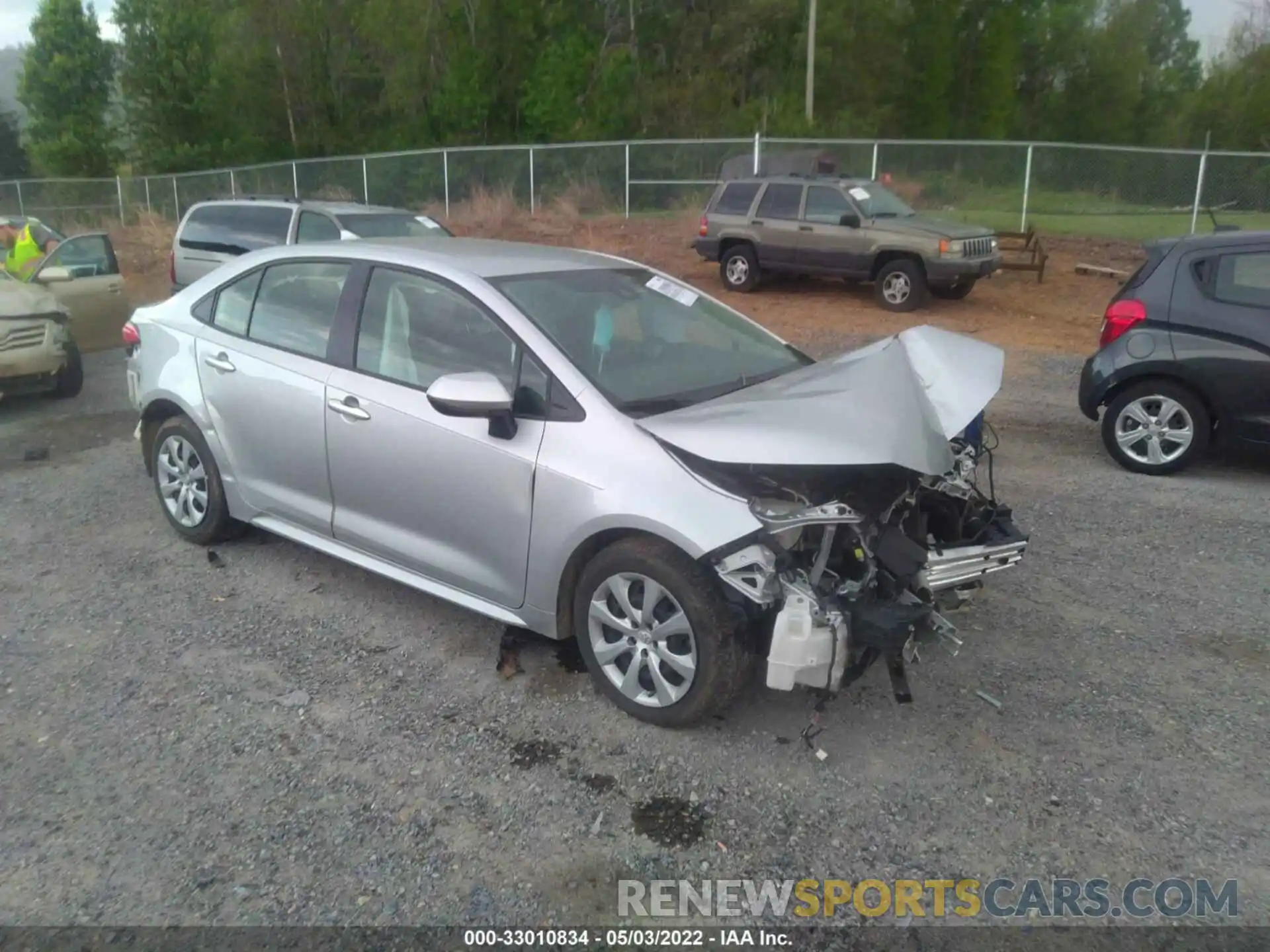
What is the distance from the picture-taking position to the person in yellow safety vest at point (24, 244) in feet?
39.4

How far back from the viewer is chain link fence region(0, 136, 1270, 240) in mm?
18953

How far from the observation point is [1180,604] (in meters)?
5.16

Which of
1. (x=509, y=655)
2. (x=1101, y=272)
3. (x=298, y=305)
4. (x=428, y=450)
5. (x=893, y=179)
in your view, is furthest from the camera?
(x=893, y=179)

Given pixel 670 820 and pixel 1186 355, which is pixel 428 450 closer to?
pixel 670 820

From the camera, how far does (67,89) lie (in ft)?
133

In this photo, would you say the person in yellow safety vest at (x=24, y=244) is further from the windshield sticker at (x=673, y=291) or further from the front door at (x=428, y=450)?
the windshield sticker at (x=673, y=291)

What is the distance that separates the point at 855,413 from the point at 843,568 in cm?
57

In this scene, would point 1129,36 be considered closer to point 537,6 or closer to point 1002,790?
point 537,6

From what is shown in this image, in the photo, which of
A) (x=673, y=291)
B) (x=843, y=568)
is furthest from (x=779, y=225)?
(x=843, y=568)

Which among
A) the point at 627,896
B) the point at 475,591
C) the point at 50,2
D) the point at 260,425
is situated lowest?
the point at 627,896

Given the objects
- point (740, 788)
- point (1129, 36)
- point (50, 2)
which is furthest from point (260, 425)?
point (1129, 36)

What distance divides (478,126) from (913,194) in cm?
2637

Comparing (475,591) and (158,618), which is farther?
(158,618)

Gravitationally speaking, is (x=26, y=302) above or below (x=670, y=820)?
above
